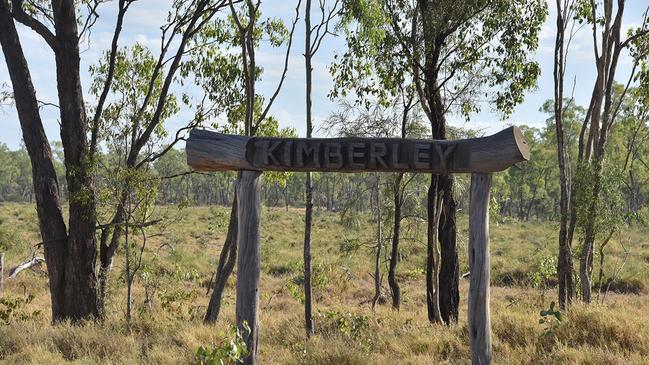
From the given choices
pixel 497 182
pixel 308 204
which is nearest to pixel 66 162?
pixel 308 204

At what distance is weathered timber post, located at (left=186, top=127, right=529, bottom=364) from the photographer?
6336 millimetres

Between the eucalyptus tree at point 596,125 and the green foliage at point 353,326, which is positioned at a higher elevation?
the eucalyptus tree at point 596,125

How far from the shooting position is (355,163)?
6.43m

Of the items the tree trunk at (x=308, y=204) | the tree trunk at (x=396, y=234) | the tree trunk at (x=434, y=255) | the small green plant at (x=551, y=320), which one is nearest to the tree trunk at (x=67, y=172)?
the tree trunk at (x=308, y=204)

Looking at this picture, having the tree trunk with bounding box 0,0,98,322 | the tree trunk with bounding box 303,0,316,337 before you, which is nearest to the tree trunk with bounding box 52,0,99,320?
the tree trunk with bounding box 0,0,98,322

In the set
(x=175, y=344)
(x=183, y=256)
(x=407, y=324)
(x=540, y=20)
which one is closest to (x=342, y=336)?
(x=407, y=324)

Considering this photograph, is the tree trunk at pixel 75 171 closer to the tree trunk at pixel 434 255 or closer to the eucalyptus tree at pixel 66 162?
the eucalyptus tree at pixel 66 162

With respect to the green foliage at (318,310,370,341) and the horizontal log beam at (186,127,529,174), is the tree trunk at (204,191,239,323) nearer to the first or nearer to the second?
the green foliage at (318,310,370,341)

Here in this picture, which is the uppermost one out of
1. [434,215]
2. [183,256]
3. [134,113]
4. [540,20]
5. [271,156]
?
[540,20]

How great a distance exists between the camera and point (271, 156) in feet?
21.1

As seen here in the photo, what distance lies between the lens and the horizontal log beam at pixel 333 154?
20.8 ft

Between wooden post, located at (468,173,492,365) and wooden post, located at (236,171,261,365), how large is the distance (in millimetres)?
2405

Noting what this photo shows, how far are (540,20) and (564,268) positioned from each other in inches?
194

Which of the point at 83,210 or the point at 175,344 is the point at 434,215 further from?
the point at 83,210
